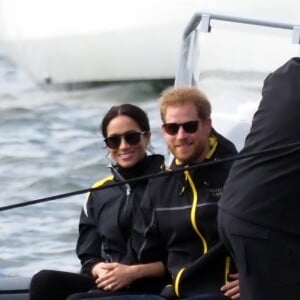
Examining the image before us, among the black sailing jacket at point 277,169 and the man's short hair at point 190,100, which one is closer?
the black sailing jacket at point 277,169

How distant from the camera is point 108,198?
506cm

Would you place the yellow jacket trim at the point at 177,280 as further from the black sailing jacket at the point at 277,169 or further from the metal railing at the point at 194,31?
the metal railing at the point at 194,31

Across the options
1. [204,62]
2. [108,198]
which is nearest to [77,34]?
[204,62]

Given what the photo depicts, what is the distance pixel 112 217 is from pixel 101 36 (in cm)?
1064

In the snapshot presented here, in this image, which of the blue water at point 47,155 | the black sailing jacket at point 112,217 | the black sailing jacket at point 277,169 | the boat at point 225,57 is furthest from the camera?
the blue water at point 47,155

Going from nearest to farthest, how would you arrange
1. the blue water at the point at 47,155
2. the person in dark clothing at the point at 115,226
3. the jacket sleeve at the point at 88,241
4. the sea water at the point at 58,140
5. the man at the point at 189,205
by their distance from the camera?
the man at the point at 189,205 < the person in dark clothing at the point at 115,226 < the jacket sleeve at the point at 88,241 < the sea water at the point at 58,140 < the blue water at the point at 47,155

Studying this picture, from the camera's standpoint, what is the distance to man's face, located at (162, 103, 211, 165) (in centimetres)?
470

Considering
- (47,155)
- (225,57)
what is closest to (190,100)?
(225,57)

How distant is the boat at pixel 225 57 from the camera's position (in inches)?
235

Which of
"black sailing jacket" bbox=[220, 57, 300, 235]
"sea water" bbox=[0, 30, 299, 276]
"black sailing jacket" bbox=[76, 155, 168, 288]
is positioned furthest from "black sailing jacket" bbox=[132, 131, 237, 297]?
"sea water" bbox=[0, 30, 299, 276]

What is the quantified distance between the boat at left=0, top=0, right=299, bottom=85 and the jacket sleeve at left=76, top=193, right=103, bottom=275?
8.98m

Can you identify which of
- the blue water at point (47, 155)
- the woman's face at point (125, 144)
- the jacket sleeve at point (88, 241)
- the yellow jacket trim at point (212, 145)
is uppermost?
the yellow jacket trim at point (212, 145)

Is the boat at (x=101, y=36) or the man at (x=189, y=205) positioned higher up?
the man at (x=189, y=205)

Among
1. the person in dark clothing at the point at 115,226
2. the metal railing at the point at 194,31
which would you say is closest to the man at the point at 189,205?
the person in dark clothing at the point at 115,226
